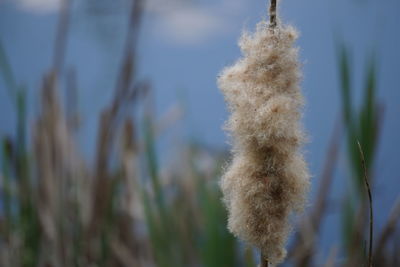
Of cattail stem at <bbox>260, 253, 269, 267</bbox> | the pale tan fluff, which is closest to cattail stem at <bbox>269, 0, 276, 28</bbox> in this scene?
the pale tan fluff

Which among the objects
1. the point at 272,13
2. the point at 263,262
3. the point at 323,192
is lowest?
the point at 323,192

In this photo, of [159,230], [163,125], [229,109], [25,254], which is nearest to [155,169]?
[159,230]

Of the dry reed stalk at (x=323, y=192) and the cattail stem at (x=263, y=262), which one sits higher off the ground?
the cattail stem at (x=263, y=262)

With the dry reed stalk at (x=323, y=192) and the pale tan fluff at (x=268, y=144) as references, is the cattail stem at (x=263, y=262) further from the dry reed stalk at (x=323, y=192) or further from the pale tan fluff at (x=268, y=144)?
the dry reed stalk at (x=323, y=192)

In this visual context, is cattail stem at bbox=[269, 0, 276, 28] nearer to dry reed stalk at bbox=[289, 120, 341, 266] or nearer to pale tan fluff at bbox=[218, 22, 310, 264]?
pale tan fluff at bbox=[218, 22, 310, 264]

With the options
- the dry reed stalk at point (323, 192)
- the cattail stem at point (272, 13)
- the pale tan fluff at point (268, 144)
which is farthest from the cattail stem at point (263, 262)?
the dry reed stalk at point (323, 192)

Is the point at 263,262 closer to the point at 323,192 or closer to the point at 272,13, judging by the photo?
the point at 272,13

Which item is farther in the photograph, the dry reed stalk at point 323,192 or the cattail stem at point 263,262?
the dry reed stalk at point 323,192

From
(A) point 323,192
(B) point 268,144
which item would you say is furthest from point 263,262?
(A) point 323,192
